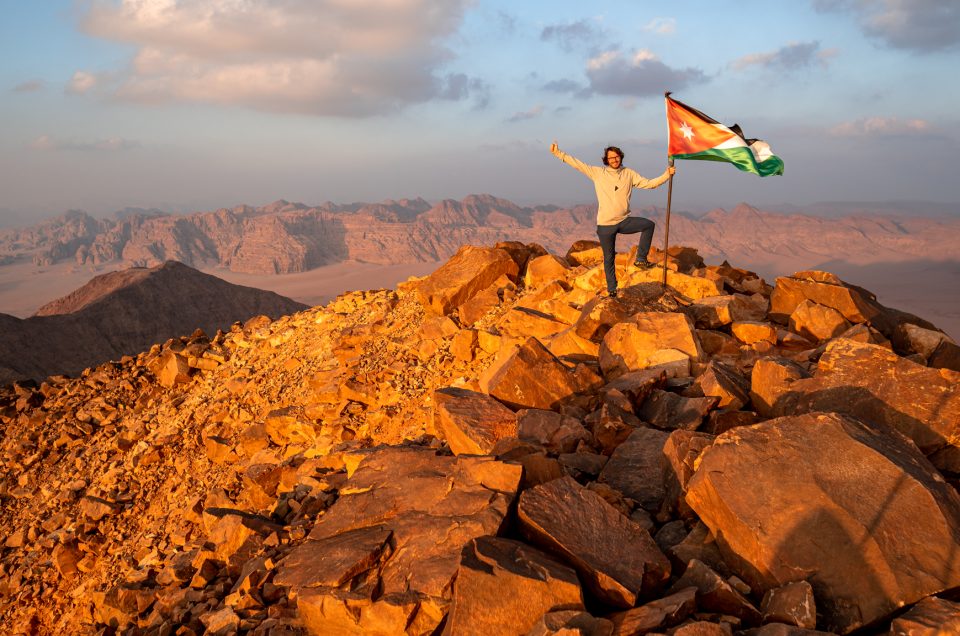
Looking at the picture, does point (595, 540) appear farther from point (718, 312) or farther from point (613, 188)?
point (613, 188)

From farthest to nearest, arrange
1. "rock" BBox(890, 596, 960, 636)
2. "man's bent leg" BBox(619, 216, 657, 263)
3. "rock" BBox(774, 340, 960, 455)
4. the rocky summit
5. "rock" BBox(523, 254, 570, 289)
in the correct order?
"rock" BBox(523, 254, 570, 289) < "man's bent leg" BBox(619, 216, 657, 263) < "rock" BBox(774, 340, 960, 455) < the rocky summit < "rock" BBox(890, 596, 960, 636)

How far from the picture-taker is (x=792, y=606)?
370 centimetres

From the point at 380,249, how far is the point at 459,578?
6682 inches

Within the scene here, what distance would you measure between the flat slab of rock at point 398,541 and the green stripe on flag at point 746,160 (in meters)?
6.57

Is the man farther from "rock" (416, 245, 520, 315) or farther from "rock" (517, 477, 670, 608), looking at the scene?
"rock" (517, 477, 670, 608)

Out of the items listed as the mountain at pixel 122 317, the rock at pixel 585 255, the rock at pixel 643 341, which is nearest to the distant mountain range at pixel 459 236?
the mountain at pixel 122 317

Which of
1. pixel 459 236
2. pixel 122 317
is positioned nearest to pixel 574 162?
pixel 122 317

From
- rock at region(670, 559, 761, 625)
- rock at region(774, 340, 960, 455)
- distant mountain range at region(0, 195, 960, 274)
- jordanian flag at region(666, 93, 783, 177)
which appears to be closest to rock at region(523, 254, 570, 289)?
jordanian flag at region(666, 93, 783, 177)

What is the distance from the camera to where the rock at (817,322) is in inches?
347

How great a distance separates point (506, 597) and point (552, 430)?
2.64m

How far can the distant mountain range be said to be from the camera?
497 feet

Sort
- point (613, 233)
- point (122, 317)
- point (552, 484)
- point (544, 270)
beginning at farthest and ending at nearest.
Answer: point (122, 317)
point (544, 270)
point (613, 233)
point (552, 484)

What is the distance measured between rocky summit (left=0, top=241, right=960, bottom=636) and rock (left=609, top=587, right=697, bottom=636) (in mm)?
18

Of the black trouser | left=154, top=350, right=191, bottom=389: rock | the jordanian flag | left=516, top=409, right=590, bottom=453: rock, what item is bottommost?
left=154, top=350, right=191, bottom=389: rock
